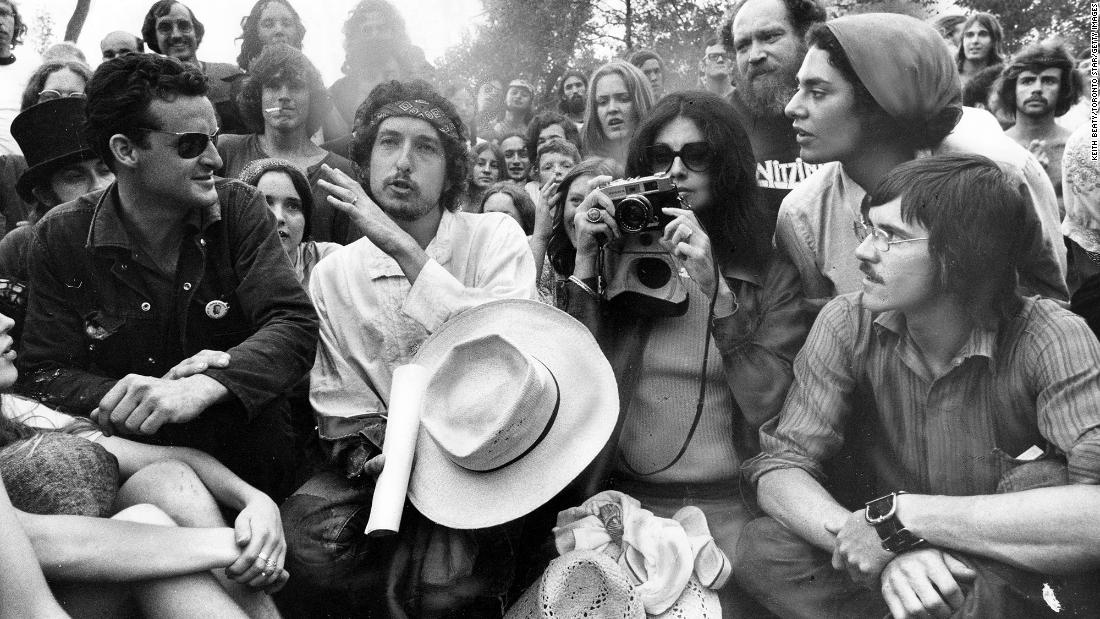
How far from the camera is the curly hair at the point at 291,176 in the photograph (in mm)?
4102

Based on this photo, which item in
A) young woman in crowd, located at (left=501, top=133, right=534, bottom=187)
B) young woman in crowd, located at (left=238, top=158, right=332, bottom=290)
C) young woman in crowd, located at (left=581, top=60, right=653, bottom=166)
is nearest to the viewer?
young woman in crowd, located at (left=238, top=158, right=332, bottom=290)

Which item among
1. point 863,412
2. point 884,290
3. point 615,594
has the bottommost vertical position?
point 615,594

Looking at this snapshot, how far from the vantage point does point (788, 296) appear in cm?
321

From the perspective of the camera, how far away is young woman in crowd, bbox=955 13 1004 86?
16.9 feet

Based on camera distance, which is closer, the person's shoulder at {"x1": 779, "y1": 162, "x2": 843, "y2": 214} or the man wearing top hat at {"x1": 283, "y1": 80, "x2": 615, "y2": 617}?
the man wearing top hat at {"x1": 283, "y1": 80, "x2": 615, "y2": 617}

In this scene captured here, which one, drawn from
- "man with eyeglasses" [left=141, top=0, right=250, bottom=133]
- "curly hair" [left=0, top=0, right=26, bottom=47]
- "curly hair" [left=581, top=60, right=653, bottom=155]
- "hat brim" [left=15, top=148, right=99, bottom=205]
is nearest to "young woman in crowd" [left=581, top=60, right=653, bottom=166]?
"curly hair" [left=581, top=60, right=653, bottom=155]

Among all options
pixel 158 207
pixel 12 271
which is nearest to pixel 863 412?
pixel 158 207

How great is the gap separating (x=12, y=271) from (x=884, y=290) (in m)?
3.09

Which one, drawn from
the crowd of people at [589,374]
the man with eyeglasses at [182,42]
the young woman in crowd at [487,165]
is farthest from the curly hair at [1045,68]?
the man with eyeglasses at [182,42]

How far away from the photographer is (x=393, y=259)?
131 inches

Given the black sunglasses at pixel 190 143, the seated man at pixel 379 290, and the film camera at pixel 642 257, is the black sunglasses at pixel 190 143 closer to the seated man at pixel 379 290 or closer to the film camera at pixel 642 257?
the seated man at pixel 379 290

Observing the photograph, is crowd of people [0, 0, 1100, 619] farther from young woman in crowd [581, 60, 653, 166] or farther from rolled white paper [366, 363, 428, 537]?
young woman in crowd [581, 60, 653, 166]

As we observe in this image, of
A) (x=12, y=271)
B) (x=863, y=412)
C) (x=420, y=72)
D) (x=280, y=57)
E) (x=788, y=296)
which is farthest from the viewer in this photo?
(x=420, y=72)

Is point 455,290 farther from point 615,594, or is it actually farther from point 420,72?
point 420,72
